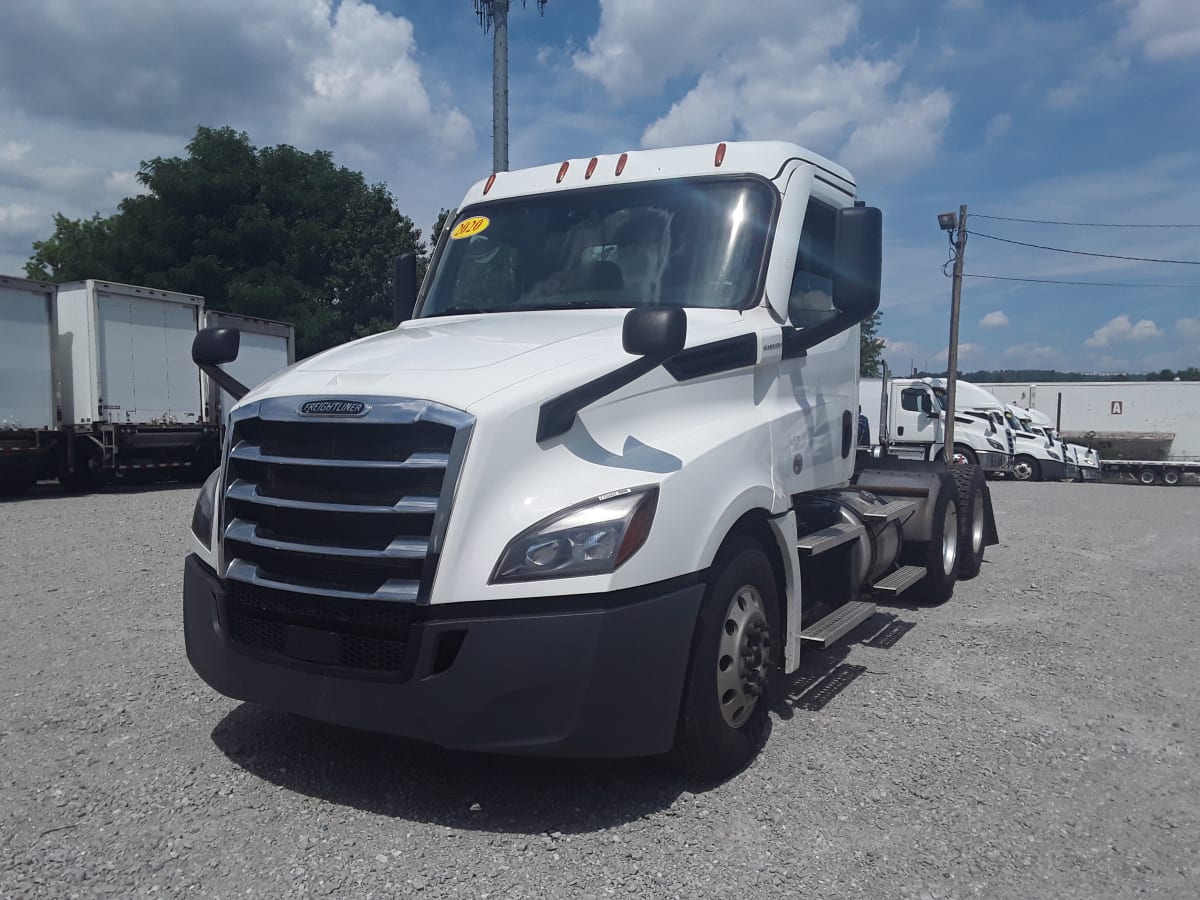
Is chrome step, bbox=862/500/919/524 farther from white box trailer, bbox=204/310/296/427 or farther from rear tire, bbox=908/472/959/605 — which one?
white box trailer, bbox=204/310/296/427

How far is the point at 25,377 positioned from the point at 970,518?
14.7 m

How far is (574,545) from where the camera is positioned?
318 cm

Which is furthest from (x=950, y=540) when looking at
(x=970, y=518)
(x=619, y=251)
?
(x=619, y=251)

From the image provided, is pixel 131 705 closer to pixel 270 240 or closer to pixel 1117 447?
Answer: pixel 270 240

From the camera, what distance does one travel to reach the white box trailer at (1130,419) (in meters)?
30.5

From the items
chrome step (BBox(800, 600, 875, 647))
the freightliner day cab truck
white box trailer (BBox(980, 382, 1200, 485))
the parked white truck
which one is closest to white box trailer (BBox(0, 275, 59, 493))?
the freightliner day cab truck

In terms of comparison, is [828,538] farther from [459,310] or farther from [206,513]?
[206,513]

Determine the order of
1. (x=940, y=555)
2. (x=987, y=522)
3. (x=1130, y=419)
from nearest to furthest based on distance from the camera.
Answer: (x=940, y=555) → (x=987, y=522) → (x=1130, y=419)

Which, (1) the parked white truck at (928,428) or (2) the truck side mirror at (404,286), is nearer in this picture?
(2) the truck side mirror at (404,286)

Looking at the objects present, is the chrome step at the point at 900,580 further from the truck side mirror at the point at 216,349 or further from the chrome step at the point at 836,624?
the truck side mirror at the point at 216,349

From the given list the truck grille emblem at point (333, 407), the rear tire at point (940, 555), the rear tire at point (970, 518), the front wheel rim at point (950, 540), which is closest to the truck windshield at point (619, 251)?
the truck grille emblem at point (333, 407)

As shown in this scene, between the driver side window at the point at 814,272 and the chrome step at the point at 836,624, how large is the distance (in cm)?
149

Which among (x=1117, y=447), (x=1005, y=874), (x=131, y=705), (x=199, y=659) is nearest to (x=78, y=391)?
(x=131, y=705)

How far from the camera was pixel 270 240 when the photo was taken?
3180cm
